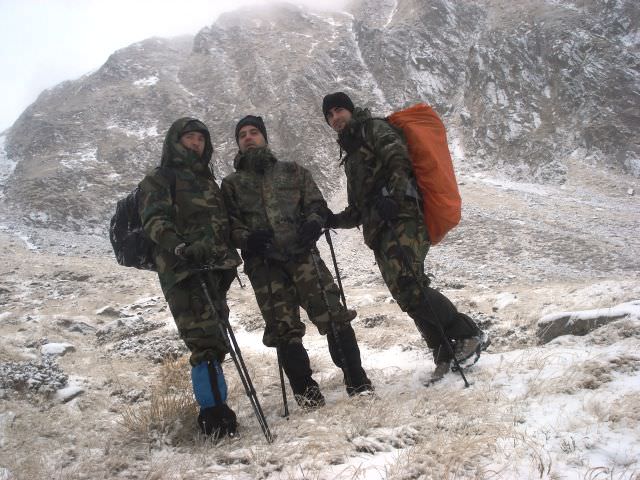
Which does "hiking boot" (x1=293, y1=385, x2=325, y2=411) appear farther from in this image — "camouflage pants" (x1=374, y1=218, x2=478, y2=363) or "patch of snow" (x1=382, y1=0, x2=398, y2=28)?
"patch of snow" (x1=382, y1=0, x2=398, y2=28)

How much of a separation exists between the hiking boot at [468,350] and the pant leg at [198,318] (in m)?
2.20

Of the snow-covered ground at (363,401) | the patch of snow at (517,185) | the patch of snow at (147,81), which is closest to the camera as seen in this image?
the snow-covered ground at (363,401)

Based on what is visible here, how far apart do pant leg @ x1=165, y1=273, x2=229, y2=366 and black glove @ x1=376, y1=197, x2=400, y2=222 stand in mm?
1697

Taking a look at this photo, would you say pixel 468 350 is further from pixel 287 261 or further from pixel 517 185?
pixel 517 185

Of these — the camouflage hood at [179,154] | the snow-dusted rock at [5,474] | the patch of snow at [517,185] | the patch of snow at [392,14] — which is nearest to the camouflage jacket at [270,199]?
the camouflage hood at [179,154]

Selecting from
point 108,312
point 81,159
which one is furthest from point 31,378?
point 81,159

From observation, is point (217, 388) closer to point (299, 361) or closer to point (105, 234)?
point (299, 361)

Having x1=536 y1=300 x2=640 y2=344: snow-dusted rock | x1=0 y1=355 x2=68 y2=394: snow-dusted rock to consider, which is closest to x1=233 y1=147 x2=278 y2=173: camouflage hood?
x1=0 y1=355 x2=68 y2=394: snow-dusted rock

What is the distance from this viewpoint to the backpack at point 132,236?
160 inches

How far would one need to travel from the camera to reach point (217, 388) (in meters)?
3.61

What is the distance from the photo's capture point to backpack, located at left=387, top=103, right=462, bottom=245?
13.5 feet

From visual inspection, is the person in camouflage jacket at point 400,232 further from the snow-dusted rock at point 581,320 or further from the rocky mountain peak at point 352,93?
the rocky mountain peak at point 352,93

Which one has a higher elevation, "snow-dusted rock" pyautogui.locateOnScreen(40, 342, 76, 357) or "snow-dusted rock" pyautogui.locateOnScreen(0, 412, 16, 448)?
"snow-dusted rock" pyautogui.locateOnScreen(0, 412, 16, 448)

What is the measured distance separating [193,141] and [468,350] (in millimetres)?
3458
